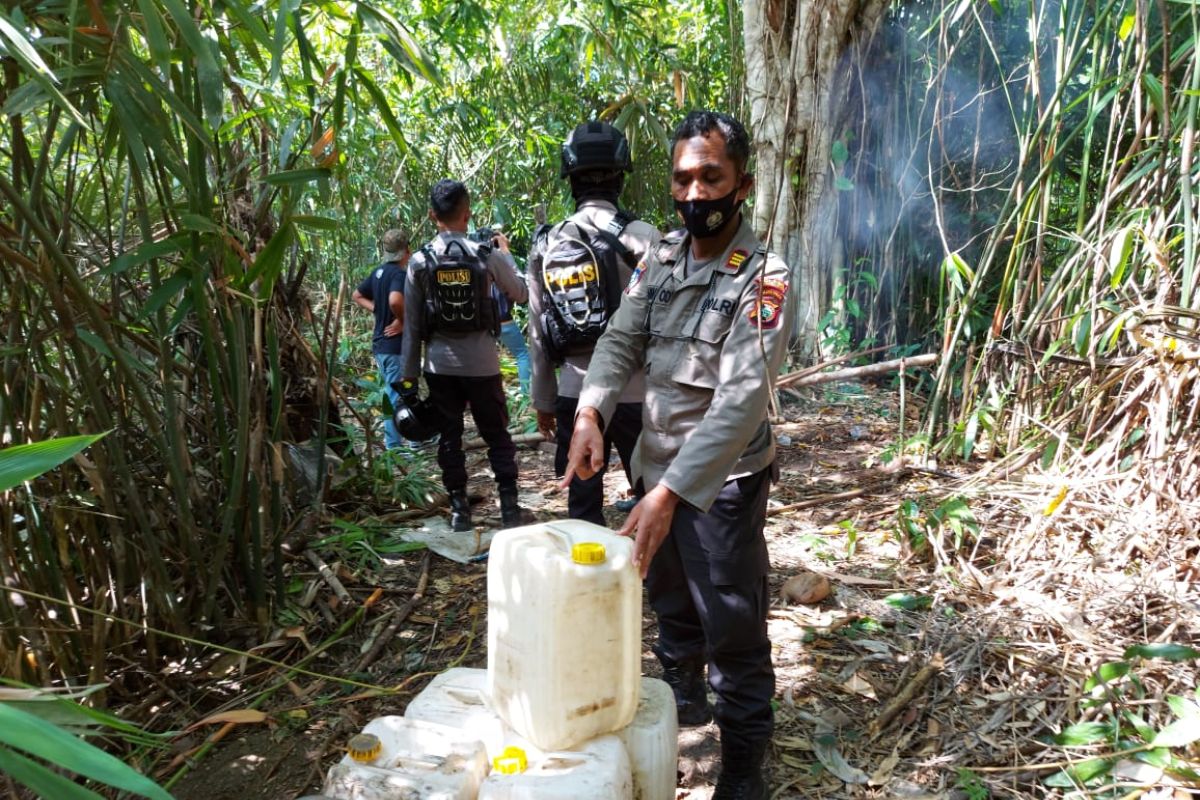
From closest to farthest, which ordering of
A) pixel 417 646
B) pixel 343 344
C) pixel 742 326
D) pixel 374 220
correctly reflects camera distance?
pixel 742 326
pixel 417 646
pixel 343 344
pixel 374 220

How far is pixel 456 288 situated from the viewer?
3654 millimetres

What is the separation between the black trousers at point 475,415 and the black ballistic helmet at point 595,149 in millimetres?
1167

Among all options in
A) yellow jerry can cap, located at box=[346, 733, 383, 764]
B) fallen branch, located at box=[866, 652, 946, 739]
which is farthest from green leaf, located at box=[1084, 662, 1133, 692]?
yellow jerry can cap, located at box=[346, 733, 383, 764]

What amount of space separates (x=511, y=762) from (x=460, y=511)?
7.73ft

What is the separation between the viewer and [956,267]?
397 centimetres

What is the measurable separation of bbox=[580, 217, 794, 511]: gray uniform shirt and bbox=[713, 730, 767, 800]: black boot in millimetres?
611

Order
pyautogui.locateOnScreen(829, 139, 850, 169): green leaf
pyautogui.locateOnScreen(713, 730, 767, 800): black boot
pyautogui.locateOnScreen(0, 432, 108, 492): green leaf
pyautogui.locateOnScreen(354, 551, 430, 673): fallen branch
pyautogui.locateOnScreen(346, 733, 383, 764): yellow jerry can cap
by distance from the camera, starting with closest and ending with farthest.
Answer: pyautogui.locateOnScreen(0, 432, 108, 492): green leaf < pyautogui.locateOnScreen(346, 733, 383, 764): yellow jerry can cap < pyautogui.locateOnScreen(713, 730, 767, 800): black boot < pyautogui.locateOnScreen(354, 551, 430, 673): fallen branch < pyautogui.locateOnScreen(829, 139, 850, 169): green leaf

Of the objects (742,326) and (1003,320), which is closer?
(742,326)

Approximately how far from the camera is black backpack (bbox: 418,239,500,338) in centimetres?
364

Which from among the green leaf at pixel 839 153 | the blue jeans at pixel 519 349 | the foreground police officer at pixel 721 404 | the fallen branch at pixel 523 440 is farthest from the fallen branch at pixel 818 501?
the blue jeans at pixel 519 349

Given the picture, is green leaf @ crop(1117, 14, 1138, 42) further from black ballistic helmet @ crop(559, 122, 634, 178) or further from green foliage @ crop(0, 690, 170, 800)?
green foliage @ crop(0, 690, 170, 800)

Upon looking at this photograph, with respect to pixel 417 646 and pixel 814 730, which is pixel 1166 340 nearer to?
pixel 814 730

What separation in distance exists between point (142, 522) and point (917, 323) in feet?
17.3

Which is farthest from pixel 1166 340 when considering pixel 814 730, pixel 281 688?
pixel 281 688
